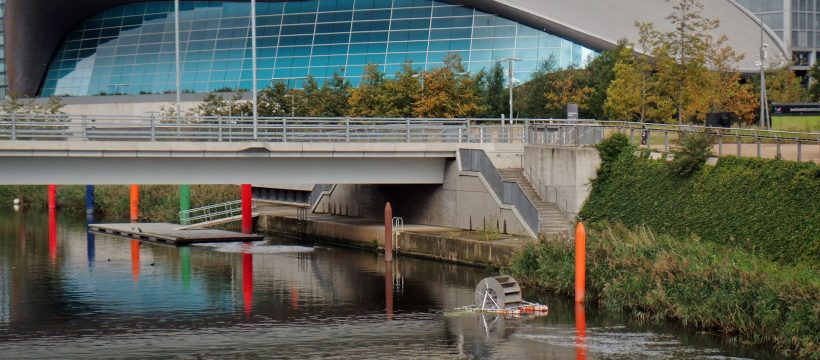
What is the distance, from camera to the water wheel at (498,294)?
32.2 m

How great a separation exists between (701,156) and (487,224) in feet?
27.1

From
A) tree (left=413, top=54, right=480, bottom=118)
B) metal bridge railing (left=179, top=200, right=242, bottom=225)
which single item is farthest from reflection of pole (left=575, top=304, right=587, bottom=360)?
tree (left=413, top=54, right=480, bottom=118)

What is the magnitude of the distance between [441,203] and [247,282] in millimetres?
10544

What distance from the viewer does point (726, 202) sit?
35.7m

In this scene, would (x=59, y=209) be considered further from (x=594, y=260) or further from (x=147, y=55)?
(x=594, y=260)

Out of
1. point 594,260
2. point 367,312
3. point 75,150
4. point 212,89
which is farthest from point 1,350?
point 212,89

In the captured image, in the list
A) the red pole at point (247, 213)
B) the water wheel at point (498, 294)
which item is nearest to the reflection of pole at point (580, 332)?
the water wheel at point (498, 294)

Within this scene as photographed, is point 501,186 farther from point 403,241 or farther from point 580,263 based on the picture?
point 580,263

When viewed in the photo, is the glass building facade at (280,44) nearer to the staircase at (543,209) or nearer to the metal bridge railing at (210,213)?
the metal bridge railing at (210,213)

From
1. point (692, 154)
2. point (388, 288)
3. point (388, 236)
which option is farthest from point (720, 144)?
point (388, 236)

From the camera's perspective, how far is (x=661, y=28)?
76.9 metres

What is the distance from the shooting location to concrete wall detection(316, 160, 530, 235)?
141 feet

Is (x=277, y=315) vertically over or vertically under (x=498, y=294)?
under

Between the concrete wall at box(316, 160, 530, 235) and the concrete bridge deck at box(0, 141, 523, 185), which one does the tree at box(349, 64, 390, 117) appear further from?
the concrete bridge deck at box(0, 141, 523, 185)
